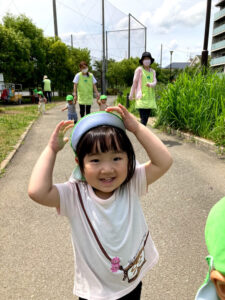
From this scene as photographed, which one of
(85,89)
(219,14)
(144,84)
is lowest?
(85,89)

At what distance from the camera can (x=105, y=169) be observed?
46.0 inches

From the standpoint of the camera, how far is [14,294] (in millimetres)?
1857

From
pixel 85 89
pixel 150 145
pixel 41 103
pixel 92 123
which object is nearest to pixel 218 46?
pixel 41 103

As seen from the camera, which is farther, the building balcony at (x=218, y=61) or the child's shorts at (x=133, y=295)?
the building balcony at (x=218, y=61)

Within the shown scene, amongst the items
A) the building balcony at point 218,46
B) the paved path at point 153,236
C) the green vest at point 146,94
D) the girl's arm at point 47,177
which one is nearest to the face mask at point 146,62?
the green vest at point 146,94

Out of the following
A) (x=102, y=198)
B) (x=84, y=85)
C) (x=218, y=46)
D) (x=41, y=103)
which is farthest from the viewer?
(x=218, y=46)

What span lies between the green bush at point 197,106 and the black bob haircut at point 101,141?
4.25 meters

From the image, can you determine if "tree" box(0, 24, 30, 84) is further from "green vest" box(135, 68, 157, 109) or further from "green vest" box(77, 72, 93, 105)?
"green vest" box(135, 68, 157, 109)

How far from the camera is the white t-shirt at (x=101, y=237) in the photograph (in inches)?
48.0

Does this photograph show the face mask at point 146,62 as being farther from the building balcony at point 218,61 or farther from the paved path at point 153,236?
the building balcony at point 218,61

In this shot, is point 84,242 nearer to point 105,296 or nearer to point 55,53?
point 105,296

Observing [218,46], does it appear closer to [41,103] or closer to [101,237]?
[41,103]

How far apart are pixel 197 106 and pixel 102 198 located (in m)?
5.19

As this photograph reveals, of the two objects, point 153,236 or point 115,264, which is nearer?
point 115,264
